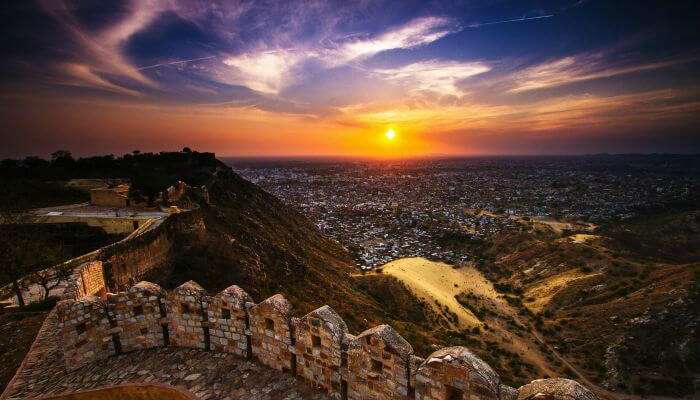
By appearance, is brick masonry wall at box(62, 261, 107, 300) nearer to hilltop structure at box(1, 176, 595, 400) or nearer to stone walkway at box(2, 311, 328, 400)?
hilltop structure at box(1, 176, 595, 400)

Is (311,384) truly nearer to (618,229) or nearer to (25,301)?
(25,301)

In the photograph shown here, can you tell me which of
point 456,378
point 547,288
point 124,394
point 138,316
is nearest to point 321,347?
point 456,378

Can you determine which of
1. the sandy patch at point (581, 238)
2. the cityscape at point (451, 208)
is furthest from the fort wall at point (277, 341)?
the sandy patch at point (581, 238)

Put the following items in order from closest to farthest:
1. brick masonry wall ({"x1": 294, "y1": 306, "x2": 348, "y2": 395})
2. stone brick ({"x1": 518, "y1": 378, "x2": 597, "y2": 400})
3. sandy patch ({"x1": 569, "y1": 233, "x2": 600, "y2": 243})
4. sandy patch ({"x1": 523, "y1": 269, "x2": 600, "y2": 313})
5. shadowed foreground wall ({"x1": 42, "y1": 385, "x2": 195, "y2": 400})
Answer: stone brick ({"x1": 518, "y1": 378, "x2": 597, "y2": 400}), brick masonry wall ({"x1": 294, "y1": 306, "x2": 348, "y2": 395}), shadowed foreground wall ({"x1": 42, "y1": 385, "x2": 195, "y2": 400}), sandy patch ({"x1": 523, "y1": 269, "x2": 600, "y2": 313}), sandy patch ({"x1": 569, "y1": 233, "x2": 600, "y2": 243})

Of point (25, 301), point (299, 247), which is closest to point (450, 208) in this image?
point (299, 247)

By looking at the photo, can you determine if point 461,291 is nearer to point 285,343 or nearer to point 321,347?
point 285,343

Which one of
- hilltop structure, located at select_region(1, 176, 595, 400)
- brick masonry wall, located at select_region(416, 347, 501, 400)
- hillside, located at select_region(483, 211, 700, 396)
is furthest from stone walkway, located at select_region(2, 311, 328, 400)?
hillside, located at select_region(483, 211, 700, 396)

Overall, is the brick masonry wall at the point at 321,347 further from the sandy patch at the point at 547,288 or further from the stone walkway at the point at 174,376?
the sandy patch at the point at 547,288
